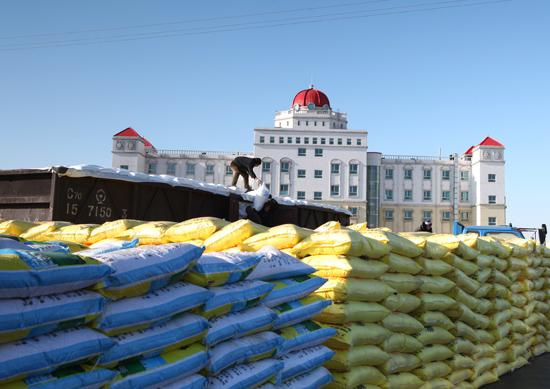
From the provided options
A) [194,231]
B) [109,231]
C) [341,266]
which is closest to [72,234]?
[109,231]

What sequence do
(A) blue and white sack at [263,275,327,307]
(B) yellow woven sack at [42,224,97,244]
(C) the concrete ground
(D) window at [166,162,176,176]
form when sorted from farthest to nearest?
(D) window at [166,162,176,176], (C) the concrete ground, (B) yellow woven sack at [42,224,97,244], (A) blue and white sack at [263,275,327,307]

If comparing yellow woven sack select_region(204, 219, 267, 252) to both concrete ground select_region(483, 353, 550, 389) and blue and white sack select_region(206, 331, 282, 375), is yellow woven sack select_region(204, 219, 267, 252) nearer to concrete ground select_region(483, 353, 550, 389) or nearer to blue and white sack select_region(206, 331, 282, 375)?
blue and white sack select_region(206, 331, 282, 375)

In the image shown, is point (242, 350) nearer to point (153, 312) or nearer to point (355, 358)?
point (153, 312)

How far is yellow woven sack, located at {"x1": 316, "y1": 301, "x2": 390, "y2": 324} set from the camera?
4.40 m

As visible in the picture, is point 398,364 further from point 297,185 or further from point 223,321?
point 297,185

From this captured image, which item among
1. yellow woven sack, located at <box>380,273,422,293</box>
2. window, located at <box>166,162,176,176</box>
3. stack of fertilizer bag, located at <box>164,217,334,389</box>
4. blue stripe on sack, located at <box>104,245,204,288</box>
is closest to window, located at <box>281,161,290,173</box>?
window, located at <box>166,162,176,176</box>

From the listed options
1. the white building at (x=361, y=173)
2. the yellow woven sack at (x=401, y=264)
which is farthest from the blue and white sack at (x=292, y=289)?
the white building at (x=361, y=173)

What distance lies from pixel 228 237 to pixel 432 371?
2.61 m

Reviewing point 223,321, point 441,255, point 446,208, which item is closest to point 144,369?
point 223,321

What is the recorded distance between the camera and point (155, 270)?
279 centimetres

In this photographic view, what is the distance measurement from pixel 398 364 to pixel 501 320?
112 inches

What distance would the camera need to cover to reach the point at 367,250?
466cm

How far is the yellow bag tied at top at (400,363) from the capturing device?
15.7 feet

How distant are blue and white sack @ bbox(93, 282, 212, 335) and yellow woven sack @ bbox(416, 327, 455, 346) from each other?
297 cm
